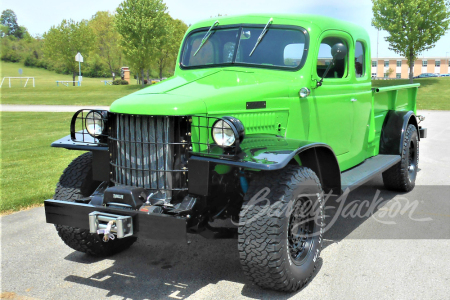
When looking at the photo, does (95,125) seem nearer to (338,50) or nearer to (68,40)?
(338,50)

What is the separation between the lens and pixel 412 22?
1192 inches

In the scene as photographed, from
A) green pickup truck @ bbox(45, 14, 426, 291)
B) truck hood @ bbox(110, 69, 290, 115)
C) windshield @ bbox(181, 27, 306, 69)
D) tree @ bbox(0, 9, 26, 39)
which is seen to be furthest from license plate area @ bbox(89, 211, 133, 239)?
tree @ bbox(0, 9, 26, 39)

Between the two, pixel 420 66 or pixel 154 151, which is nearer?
pixel 154 151

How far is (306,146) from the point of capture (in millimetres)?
3488

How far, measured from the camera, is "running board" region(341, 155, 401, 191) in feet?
14.7

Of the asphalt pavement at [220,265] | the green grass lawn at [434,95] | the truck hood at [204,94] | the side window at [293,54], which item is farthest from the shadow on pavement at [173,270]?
the green grass lawn at [434,95]

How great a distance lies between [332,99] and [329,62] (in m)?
0.39

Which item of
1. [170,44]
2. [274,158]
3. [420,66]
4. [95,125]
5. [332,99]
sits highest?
[420,66]

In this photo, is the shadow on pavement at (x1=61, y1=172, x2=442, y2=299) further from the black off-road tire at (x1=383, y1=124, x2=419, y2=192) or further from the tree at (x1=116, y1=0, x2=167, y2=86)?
the tree at (x1=116, y1=0, x2=167, y2=86)

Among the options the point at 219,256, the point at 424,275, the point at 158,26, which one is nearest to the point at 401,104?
the point at 424,275

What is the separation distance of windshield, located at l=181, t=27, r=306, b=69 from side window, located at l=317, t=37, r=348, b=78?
25cm

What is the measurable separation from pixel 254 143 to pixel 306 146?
0.41 m

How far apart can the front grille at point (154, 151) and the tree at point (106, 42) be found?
6140cm

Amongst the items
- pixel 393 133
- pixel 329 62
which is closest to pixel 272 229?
pixel 329 62
